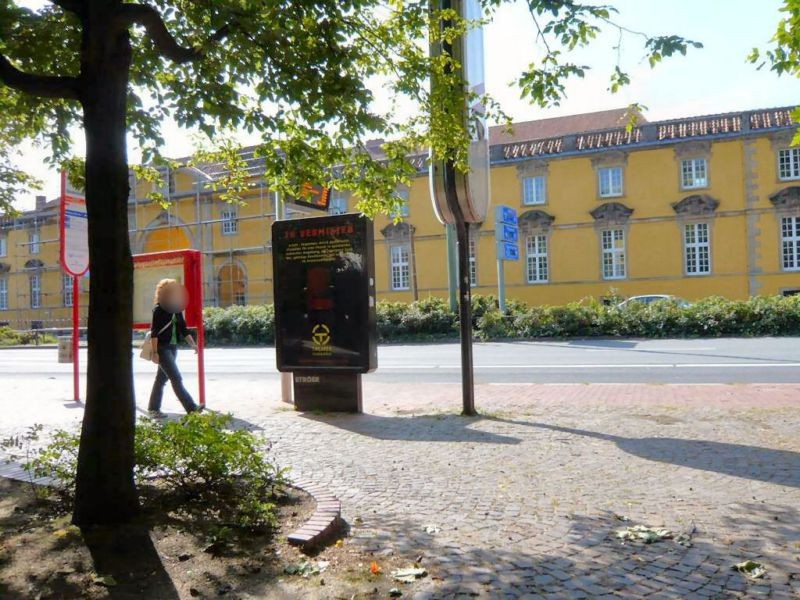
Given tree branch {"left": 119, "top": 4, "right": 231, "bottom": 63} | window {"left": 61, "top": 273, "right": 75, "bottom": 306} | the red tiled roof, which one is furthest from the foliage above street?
window {"left": 61, "top": 273, "right": 75, "bottom": 306}

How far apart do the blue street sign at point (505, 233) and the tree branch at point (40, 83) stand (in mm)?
21401

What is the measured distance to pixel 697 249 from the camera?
3984cm

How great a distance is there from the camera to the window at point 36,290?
54344 mm

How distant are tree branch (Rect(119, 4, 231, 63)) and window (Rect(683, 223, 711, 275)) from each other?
125ft

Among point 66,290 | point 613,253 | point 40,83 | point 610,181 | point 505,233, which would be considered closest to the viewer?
point 40,83

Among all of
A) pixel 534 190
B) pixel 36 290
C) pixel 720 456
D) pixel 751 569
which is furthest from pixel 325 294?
pixel 36 290

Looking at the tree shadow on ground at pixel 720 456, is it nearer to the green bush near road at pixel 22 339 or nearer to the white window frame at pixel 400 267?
the white window frame at pixel 400 267

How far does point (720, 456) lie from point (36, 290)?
56413mm

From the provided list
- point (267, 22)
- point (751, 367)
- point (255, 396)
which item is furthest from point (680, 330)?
point (267, 22)

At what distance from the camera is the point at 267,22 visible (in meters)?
6.26

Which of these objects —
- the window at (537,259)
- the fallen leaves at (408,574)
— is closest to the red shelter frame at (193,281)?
the fallen leaves at (408,574)

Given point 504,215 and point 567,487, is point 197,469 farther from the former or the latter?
point 504,215

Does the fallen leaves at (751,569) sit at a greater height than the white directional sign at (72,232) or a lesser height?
lesser

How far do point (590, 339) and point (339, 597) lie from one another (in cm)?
2255
